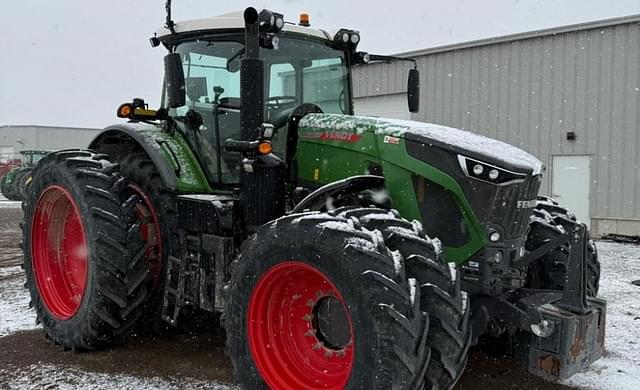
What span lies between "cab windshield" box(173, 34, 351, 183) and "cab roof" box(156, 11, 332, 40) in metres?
0.07

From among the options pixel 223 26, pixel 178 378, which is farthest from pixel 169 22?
pixel 178 378

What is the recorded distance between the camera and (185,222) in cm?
468

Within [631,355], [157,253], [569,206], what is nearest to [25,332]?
[157,253]

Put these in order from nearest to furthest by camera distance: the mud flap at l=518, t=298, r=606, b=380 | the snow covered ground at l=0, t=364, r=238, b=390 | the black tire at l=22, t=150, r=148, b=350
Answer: the mud flap at l=518, t=298, r=606, b=380 < the snow covered ground at l=0, t=364, r=238, b=390 < the black tire at l=22, t=150, r=148, b=350

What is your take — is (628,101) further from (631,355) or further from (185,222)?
(185,222)

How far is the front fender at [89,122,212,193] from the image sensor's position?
466 centimetres

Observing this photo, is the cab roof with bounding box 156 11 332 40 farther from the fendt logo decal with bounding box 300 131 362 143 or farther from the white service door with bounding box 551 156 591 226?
the white service door with bounding box 551 156 591 226

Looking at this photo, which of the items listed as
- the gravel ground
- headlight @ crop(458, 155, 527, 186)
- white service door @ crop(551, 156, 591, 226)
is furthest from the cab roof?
white service door @ crop(551, 156, 591, 226)

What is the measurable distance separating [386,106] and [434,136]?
41.5 feet

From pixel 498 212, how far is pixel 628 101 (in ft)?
33.5

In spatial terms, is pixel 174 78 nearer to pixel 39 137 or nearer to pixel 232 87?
pixel 232 87

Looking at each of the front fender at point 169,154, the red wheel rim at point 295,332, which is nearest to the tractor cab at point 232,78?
the front fender at point 169,154

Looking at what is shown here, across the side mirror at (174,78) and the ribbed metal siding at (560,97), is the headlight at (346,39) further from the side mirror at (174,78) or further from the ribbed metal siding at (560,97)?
the ribbed metal siding at (560,97)

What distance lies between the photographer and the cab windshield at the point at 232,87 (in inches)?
181
